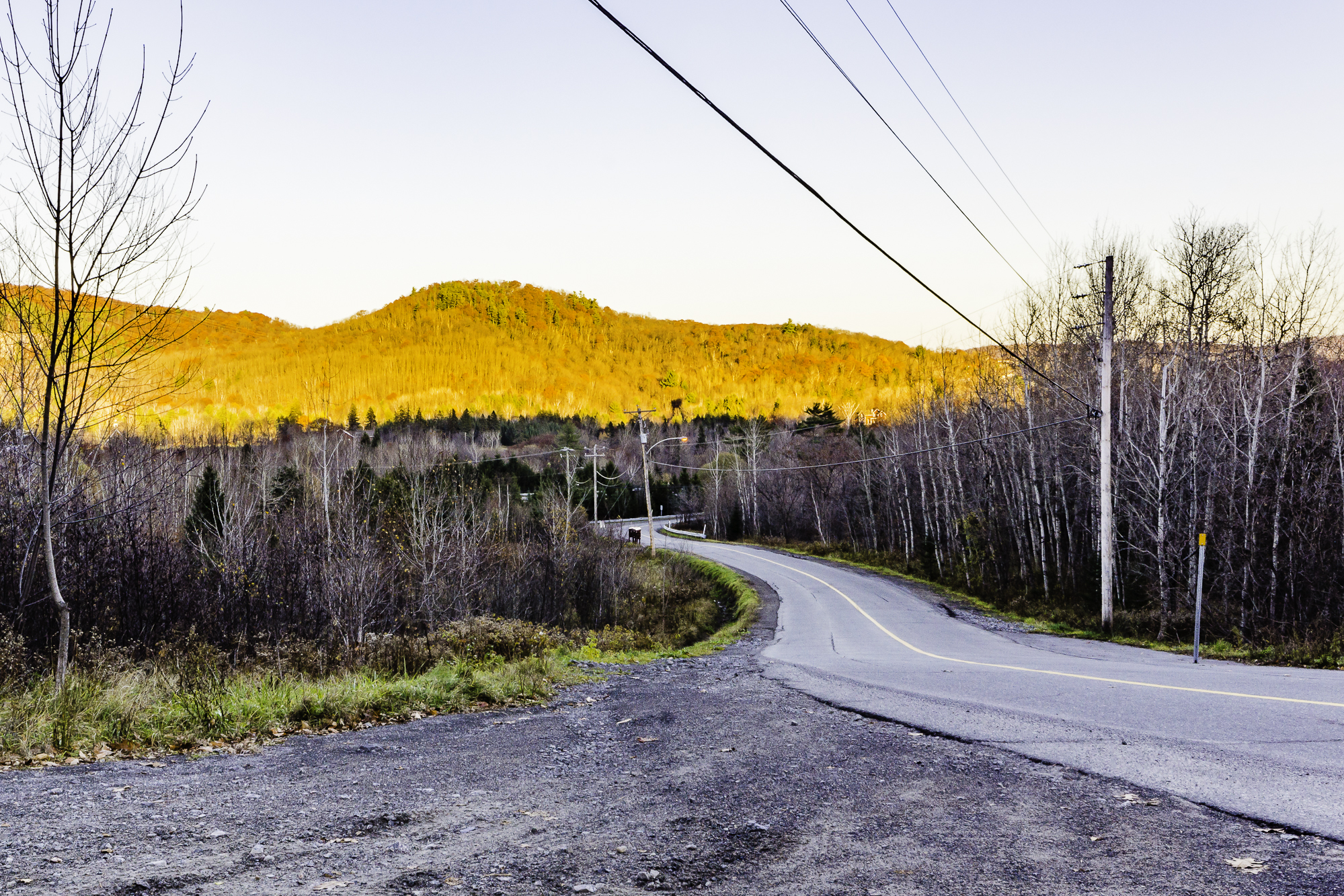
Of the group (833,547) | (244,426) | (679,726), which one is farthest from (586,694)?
(244,426)

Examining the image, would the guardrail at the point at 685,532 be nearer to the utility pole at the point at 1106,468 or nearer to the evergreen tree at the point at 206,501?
the evergreen tree at the point at 206,501

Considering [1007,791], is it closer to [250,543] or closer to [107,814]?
[107,814]

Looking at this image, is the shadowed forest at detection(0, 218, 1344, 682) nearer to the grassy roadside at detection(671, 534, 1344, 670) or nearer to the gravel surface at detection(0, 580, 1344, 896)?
the grassy roadside at detection(671, 534, 1344, 670)

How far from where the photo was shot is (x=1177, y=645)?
16547 mm

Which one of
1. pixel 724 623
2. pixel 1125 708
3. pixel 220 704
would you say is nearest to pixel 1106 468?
pixel 1125 708

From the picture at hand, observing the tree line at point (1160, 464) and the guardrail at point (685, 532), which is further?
the guardrail at point (685, 532)

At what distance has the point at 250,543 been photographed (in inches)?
770

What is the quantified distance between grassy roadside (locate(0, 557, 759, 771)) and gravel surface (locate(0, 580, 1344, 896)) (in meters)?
0.58

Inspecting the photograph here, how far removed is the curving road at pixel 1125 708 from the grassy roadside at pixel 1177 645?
83 centimetres

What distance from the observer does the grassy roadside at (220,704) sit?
611 centimetres

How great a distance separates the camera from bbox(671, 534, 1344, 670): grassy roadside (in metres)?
12.4

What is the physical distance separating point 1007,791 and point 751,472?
63.9 metres

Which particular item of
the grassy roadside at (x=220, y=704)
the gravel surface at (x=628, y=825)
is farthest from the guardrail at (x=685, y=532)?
the gravel surface at (x=628, y=825)

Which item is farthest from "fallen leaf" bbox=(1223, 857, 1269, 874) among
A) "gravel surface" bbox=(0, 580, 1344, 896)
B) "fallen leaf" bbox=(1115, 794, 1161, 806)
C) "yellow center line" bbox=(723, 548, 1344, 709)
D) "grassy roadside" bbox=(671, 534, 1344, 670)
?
"grassy roadside" bbox=(671, 534, 1344, 670)
